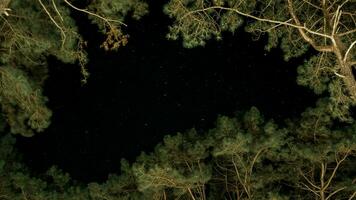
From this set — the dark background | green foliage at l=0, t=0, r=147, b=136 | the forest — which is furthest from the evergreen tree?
the dark background

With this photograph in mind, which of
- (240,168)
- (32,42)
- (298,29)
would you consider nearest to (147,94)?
(32,42)

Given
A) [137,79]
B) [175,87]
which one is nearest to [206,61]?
[175,87]

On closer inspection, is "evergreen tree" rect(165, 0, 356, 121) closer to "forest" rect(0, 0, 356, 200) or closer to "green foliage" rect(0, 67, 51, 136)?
"forest" rect(0, 0, 356, 200)

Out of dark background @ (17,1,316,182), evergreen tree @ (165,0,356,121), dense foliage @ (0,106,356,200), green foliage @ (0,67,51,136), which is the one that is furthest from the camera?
dark background @ (17,1,316,182)

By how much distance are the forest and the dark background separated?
1557mm

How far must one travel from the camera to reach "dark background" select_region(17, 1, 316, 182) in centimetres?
780

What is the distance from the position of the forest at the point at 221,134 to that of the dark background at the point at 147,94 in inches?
61.3

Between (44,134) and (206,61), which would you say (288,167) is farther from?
(44,134)

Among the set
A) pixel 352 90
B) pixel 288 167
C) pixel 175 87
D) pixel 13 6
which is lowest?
pixel 288 167

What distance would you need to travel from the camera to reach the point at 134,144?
26.5 feet

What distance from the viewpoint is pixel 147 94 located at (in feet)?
26.2

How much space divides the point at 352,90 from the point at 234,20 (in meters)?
1.73

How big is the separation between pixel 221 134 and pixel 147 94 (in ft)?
9.58

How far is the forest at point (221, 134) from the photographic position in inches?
205
